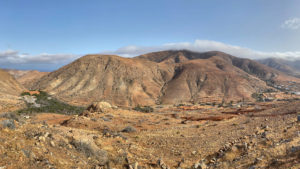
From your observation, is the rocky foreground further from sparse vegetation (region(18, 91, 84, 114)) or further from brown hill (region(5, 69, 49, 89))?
brown hill (region(5, 69, 49, 89))

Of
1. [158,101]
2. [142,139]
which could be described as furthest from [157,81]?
[142,139]

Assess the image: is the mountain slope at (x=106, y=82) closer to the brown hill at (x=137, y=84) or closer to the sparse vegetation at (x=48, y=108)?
the brown hill at (x=137, y=84)

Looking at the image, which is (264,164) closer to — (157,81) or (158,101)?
(158,101)

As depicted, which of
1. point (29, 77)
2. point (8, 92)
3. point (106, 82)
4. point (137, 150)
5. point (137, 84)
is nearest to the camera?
point (137, 150)

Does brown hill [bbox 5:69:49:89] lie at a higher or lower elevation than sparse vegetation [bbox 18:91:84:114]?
higher

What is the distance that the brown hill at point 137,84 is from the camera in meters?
85.9

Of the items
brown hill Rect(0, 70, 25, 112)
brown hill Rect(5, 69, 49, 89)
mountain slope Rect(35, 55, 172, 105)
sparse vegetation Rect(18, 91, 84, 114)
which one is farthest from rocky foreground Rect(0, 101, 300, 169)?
brown hill Rect(5, 69, 49, 89)

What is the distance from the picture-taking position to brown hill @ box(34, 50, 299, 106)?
85.9 m

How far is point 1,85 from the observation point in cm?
6362

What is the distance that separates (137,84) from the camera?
9519 cm

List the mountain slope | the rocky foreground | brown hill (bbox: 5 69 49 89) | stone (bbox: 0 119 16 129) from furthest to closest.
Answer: brown hill (bbox: 5 69 49 89)
the mountain slope
stone (bbox: 0 119 16 129)
the rocky foreground

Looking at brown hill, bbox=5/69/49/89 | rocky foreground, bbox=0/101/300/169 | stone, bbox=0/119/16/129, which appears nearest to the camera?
rocky foreground, bbox=0/101/300/169

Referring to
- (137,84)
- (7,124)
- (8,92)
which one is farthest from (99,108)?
(137,84)

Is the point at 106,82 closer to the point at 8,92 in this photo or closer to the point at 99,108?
the point at 8,92
